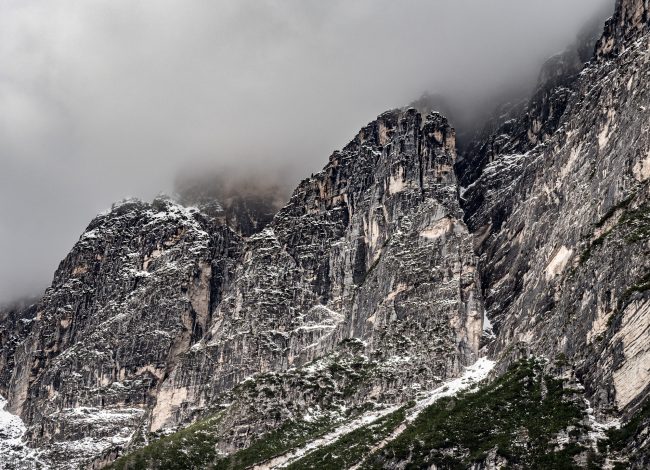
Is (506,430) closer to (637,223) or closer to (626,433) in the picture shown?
(626,433)

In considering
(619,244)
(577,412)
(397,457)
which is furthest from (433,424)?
(619,244)

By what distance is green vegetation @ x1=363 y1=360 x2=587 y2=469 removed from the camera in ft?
543

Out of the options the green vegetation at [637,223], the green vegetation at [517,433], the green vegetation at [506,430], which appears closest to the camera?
the green vegetation at [517,433]

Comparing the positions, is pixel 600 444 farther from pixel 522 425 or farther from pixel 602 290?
pixel 602 290

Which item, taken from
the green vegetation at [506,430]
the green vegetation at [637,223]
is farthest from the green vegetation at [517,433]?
the green vegetation at [637,223]

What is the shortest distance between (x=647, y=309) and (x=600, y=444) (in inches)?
962

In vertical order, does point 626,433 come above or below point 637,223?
below

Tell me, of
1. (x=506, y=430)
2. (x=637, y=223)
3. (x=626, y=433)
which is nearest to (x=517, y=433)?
(x=506, y=430)

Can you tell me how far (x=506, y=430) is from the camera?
177 meters

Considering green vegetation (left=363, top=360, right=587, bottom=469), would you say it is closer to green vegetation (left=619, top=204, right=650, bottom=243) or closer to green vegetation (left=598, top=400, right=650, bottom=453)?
green vegetation (left=598, top=400, right=650, bottom=453)

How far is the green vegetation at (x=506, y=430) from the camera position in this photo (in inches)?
6521

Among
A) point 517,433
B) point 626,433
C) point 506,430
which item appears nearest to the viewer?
point 626,433

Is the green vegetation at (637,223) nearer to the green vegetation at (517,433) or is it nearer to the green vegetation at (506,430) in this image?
the green vegetation at (517,433)

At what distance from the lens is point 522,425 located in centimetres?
17650
